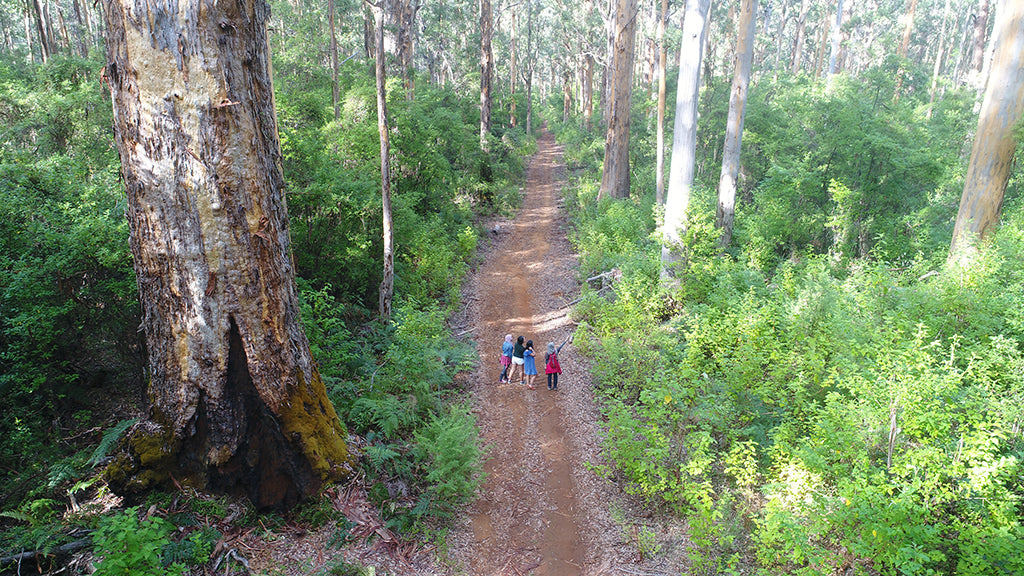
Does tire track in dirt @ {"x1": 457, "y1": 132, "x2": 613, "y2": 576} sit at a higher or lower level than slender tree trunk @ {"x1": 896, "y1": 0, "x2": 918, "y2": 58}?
lower

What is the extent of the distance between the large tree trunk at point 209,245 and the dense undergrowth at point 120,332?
569 millimetres

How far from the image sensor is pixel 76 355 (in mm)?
6234

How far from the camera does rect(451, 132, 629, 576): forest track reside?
5852mm

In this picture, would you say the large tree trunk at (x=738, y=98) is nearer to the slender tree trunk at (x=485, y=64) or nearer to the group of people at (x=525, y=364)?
the group of people at (x=525, y=364)

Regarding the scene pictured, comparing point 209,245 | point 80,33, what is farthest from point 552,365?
point 80,33

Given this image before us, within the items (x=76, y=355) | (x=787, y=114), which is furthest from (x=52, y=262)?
(x=787, y=114)

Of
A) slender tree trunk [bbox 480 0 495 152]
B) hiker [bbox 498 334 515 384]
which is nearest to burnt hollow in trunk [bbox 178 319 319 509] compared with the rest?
hiker [bbox 498 334 515 384]

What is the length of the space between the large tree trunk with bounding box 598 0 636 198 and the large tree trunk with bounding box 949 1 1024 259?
10776mm

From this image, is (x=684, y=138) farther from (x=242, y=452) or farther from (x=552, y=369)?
(x=242, y=452)

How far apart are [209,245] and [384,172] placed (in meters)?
6.92

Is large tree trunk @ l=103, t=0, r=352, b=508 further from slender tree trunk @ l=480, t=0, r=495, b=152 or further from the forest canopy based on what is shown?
slender tree trunk @ l=480, t=0, r=495, b=152

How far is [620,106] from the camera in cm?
1956

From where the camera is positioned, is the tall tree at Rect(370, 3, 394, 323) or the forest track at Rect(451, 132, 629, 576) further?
the tall tree at Rect(370, 3, 394, 323)

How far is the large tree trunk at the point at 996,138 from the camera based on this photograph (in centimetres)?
930
